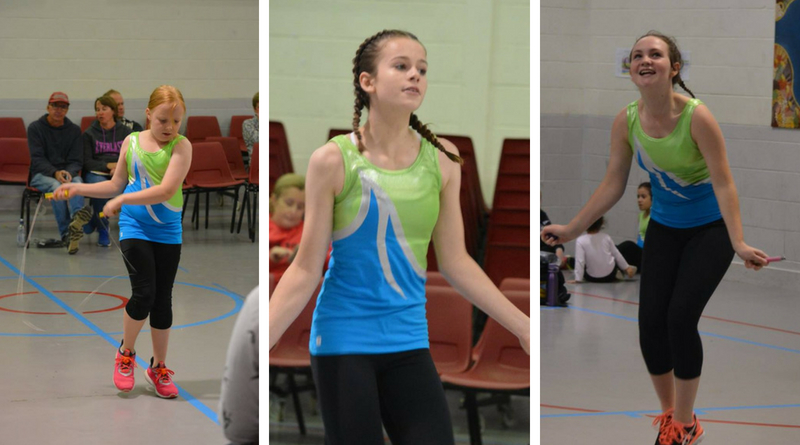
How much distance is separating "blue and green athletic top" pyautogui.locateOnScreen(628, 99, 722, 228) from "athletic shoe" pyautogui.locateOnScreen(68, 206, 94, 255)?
14.0 ft

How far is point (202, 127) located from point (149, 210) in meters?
4.98

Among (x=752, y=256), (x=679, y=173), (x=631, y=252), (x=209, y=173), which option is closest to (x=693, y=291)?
(x=752, y=256)

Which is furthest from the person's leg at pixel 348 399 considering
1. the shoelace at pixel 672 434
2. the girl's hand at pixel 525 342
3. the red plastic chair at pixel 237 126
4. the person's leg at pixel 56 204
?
the red plastic chair at pixel 237 126

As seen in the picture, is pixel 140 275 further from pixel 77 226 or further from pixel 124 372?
pixel 77 226

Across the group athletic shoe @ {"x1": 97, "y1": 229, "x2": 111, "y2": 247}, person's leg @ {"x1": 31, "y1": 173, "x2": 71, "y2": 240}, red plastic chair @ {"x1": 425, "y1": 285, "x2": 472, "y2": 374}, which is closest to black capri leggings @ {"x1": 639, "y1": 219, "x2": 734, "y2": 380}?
red plastic chair @ {"x1": 425, "y1": 285, "x2": 472, "y2": 374}

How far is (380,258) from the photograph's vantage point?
1.95 metres

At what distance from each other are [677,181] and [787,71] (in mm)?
1148

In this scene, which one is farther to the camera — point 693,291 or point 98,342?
point 98,342

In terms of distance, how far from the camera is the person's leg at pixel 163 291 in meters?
3.50

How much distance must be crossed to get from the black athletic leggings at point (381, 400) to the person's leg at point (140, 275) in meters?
1.64

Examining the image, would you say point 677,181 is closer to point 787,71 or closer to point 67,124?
point 787,71

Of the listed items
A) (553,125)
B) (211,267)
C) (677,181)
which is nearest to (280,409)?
(677,181)

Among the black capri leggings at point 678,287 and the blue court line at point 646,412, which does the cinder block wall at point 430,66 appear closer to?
the black capri leggings at point 678,287

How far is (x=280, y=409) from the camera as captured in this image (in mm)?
2041
